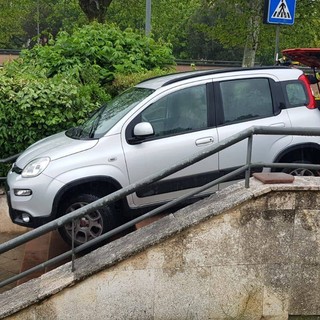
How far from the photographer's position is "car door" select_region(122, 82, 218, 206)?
561 centimetres

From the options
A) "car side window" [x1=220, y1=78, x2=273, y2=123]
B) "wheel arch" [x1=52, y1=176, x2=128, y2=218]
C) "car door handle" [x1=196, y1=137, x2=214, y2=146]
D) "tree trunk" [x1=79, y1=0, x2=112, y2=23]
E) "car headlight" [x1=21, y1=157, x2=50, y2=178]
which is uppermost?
"tree trunk" [x1=79, y1=0, x2=112, y2=23]

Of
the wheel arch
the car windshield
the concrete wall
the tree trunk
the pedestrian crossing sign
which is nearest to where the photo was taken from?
the concrete wall

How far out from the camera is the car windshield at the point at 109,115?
19.1 ft

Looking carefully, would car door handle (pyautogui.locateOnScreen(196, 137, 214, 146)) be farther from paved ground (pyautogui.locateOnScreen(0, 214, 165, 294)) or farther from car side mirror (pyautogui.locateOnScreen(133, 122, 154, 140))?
paved ground (pyautogui.locateOnScreen(0, 214, 165, 294))

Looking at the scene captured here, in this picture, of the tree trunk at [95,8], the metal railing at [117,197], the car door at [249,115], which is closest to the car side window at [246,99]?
the car door at [249,115]

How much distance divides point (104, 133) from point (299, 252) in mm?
2474

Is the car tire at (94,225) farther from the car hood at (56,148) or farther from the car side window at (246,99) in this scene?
the car side window at (246,99)

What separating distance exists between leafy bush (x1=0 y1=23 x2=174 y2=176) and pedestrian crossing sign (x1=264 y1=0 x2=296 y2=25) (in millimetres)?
2225

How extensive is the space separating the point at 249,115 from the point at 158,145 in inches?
45.2

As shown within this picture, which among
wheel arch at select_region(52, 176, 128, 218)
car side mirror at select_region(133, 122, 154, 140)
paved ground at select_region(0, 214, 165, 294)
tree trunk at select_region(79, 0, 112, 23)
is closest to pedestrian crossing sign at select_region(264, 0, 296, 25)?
car side mirror at select_region(133, 122, 154, 140)

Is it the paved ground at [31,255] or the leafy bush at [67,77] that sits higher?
the leafy bush at [67,77]

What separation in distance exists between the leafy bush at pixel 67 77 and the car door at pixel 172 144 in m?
2.34

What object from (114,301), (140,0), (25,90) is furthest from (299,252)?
(140,0)

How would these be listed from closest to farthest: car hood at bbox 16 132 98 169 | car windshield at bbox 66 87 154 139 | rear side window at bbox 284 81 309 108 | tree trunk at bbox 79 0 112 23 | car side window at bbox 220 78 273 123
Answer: car hood at bbox 16 132 98 169 → car windshield at bbox 66 87 154 139 → car side window at bbox 220 78 273 123 → rear side window at bbox 284 81 309 108 → tree trunk at bbox 79 0 112 23
